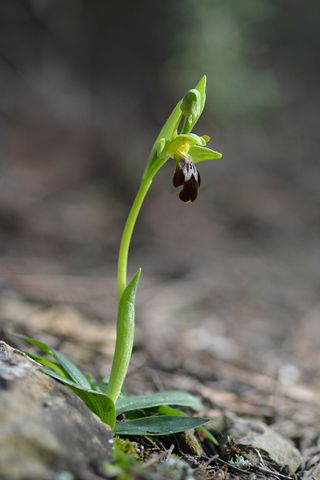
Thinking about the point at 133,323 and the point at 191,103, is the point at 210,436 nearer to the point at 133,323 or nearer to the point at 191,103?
the point at 133,323

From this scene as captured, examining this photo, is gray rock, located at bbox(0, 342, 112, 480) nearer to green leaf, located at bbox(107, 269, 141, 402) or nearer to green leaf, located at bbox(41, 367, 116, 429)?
green leaf, located at bbox(41, 367, 116, 429)

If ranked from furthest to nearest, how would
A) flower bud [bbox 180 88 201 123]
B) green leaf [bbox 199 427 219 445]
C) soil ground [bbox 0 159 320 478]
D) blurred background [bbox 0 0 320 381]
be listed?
1. blurred background [bbox 0 0 320 381]
2. soil ground [bbox 0 159 320 478]
3. green leaf [bbox 199 427 219 445]
4. flower bud [bbox 180 88 201 123]

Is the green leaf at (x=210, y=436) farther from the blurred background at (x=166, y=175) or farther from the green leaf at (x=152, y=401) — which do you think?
the blurred background at (x=166, y=175)

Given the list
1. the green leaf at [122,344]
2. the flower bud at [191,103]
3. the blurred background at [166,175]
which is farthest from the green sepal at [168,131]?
the blurred background at [166,175]

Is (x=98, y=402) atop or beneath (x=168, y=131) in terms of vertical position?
beneath

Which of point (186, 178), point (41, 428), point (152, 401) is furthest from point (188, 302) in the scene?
point (41, 428)

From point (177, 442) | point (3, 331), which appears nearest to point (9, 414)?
point (177, 442)

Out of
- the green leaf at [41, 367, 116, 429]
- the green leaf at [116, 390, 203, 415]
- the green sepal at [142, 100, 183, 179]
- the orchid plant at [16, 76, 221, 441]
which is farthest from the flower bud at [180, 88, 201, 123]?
the green leaf at [116, 390, 203, 415]
